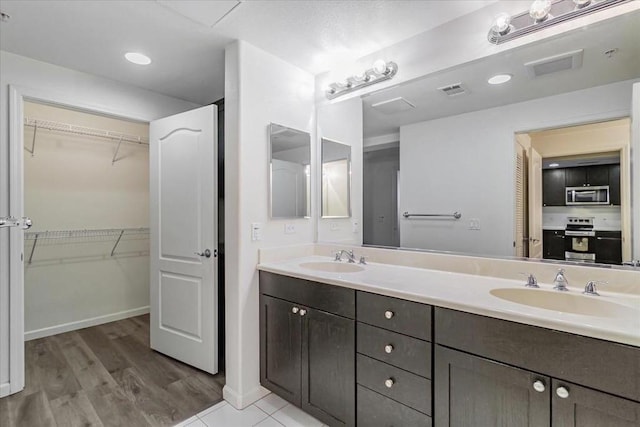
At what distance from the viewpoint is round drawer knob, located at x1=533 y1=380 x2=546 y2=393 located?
104 centimetres

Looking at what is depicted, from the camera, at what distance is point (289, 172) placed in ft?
7.69

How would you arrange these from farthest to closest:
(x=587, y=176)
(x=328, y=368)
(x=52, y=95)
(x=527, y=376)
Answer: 1. (x=52, y=95)
2. (x=328, y=368)
3. (x=587, y=176)
4. (x=527, y=376)

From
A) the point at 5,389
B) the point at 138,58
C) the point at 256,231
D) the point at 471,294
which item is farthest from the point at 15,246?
the point at 471,294

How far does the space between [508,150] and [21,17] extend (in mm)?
2818

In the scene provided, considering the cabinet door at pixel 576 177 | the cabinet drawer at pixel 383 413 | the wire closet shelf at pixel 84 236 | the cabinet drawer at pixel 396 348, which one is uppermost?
the cabinet door at pixel 576 177

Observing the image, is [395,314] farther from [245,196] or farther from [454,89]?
[454,89]

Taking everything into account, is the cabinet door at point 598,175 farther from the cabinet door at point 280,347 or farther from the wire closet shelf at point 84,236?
the wire closet shelf at point 84,236

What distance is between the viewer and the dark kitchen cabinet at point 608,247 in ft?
4.54

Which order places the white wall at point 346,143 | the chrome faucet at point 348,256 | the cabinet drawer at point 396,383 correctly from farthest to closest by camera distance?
the white wall at point 346,143 < the chrome faucet at point 348,256 < the cabinet drawer at point 396,383

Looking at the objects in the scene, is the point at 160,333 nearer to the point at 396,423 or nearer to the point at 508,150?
the point at 396,423

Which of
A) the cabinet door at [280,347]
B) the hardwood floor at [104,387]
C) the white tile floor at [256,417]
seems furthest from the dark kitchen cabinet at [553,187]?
the hardwood floor at [104,387]

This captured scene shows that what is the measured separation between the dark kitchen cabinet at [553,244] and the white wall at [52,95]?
3.14 m

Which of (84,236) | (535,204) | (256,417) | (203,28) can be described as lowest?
(256,417)

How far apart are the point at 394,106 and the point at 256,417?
2.17 metres
